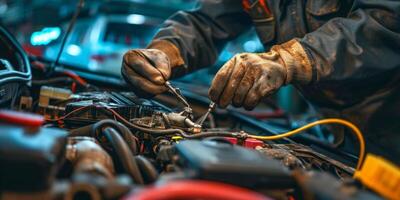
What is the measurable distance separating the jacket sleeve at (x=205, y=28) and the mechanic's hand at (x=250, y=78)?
1.63 feet

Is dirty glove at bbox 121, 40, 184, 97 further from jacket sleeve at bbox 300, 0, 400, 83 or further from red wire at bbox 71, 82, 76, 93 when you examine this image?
jacket sleeve at bbox 300, 0, 400, 83

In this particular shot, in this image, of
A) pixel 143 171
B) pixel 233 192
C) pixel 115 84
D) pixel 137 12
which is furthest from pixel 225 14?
pixel 137 12

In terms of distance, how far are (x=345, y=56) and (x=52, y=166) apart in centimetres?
108

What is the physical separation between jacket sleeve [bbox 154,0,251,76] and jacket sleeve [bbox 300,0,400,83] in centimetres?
64

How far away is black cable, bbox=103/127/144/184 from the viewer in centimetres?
72

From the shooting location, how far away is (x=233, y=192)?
534mm

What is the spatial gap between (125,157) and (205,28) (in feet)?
4.13

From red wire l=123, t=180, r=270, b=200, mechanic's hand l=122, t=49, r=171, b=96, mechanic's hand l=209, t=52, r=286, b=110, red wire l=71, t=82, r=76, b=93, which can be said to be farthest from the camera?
red wire l=71, t=82, r=76, b=93

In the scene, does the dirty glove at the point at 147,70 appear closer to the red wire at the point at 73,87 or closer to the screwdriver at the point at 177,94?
the screwdriver at the point at 177,94

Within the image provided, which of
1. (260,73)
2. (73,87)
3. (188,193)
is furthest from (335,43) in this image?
(73,87)

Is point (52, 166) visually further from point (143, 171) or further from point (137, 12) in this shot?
point (137, 12)

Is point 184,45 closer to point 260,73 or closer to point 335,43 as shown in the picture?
point 260,73

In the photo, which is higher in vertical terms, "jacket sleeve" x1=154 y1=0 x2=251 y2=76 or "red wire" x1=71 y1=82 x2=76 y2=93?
"jacket sleeve" x1=154 y1=0 x2=251 y2=76

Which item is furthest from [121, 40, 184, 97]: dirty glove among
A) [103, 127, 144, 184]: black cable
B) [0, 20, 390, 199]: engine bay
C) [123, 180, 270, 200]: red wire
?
[123, 180, 270, 200]: red wire
